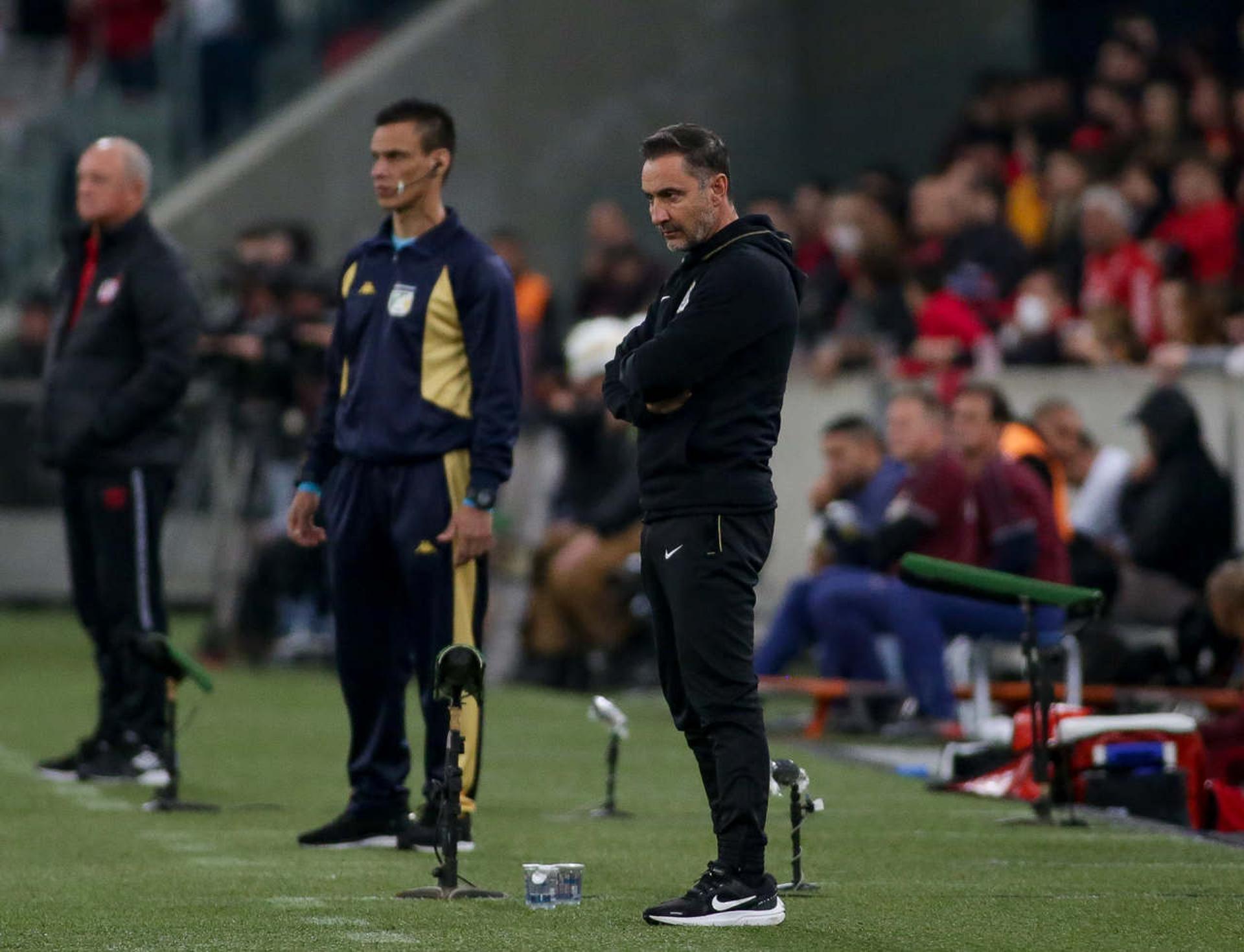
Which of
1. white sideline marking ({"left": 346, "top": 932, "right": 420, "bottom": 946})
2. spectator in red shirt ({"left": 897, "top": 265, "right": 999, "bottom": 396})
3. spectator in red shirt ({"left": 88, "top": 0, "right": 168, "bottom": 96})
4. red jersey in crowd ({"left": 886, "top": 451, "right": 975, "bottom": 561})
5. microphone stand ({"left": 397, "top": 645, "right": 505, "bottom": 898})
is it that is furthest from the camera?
spectator in red shirt ({"left": 88, "top": 0, "right": 168, "bottom": 96})

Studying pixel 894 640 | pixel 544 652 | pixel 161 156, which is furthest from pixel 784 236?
pixel 161 156

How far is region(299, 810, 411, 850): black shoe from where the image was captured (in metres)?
7.51

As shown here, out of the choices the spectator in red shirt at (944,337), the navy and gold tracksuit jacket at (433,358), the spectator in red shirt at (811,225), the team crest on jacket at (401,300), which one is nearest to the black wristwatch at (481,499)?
the navy and gold tracksuit jacket at (433,358)

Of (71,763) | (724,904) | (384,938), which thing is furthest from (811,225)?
(384,938)

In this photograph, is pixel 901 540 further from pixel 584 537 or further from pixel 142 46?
pixel 142 46

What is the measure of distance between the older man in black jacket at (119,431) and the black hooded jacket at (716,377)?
12.3ft

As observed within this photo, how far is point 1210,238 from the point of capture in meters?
14.6

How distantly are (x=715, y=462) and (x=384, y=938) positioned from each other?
4.56 feet

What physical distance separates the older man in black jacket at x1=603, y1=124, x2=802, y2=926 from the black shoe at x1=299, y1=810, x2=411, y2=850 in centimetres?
174

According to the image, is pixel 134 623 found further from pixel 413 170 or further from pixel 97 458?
pixel 413 170

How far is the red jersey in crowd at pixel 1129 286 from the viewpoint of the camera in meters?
14.0

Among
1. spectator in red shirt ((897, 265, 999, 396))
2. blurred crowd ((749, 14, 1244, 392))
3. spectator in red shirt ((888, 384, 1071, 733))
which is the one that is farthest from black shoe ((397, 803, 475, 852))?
spectator in red shirt ((897, 265, 999, 396))

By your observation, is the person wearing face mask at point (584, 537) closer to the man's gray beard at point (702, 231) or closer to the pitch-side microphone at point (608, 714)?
the pitch-side microphone at point (608, 714)

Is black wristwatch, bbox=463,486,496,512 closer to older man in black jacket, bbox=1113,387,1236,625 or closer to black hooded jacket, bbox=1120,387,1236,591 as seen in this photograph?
older man in black jacket, bbox=1113,387,1236,625
